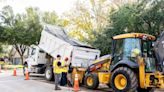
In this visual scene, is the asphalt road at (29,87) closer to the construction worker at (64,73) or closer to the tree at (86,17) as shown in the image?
the construction worker at (64,73)

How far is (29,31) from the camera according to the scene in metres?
42.1

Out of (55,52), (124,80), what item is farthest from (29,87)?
(124,80)

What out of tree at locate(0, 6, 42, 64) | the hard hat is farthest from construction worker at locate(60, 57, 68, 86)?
tree at locate(0, 6, 42, 64)

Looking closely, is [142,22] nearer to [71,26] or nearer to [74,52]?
[74,52]

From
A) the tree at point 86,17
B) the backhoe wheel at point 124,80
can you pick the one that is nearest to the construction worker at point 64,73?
the backhoe wheel at point 124,80

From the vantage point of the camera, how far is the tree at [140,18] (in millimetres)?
18797

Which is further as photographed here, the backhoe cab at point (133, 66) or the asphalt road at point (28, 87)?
the asphalt road at point (28, 87)

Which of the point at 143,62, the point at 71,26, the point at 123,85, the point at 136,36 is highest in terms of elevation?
the point at 71,26

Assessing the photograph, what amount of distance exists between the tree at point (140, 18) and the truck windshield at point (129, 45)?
17.5 ft

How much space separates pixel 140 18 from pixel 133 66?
707 centimetres

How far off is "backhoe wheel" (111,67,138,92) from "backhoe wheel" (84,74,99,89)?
189 centimetres

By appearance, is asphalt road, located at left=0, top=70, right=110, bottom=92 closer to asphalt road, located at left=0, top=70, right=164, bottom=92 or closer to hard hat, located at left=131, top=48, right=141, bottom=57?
asphalt road, located at left=0, top=70, right=164, bottom=92

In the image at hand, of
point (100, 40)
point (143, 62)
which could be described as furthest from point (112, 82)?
point (100, 40)

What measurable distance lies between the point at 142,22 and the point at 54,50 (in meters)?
5.95
